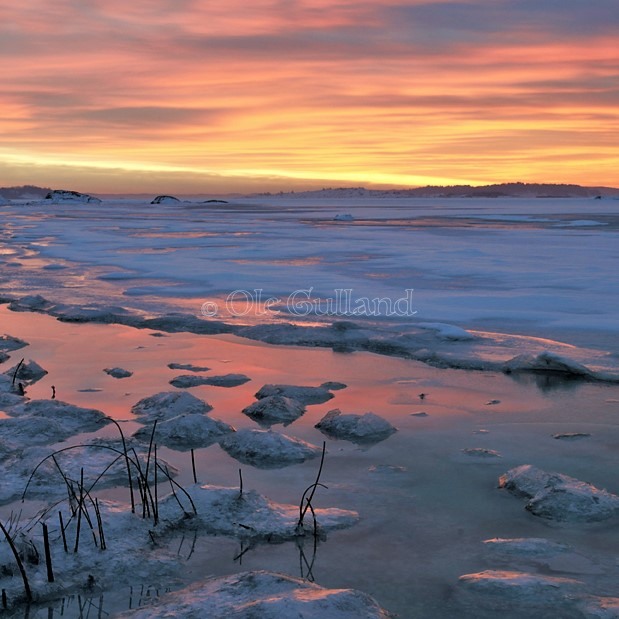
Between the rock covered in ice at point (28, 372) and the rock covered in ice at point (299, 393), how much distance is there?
185 centimetres

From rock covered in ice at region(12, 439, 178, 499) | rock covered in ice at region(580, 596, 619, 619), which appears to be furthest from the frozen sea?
rock covered in ice at region(12, 439, 178, 499)

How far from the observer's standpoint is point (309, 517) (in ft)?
11.4

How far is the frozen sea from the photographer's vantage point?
3062mm

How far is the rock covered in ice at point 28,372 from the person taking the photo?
19.7 feet

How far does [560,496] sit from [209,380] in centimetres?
318

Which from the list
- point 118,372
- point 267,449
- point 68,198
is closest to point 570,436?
point 267,449

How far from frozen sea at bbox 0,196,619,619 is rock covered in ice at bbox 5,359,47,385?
0.36ft

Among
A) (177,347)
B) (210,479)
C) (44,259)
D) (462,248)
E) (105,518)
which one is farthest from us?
(462,248)

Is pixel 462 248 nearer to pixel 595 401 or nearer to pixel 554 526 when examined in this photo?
pixel 595 401

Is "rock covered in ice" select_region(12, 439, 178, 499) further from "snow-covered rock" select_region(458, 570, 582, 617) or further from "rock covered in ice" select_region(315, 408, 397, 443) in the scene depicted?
"snow-covered rock" select_region(458, 570, 582, 617)

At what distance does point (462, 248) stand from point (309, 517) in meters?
16.2

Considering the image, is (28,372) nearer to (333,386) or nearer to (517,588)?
(333,386)

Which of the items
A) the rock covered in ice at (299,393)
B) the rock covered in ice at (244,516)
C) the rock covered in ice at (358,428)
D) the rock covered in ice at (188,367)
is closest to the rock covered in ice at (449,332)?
the rock covered in ice at (299,393)

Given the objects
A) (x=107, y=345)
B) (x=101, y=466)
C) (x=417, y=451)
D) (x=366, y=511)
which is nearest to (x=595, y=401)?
(x=417, y=451)
